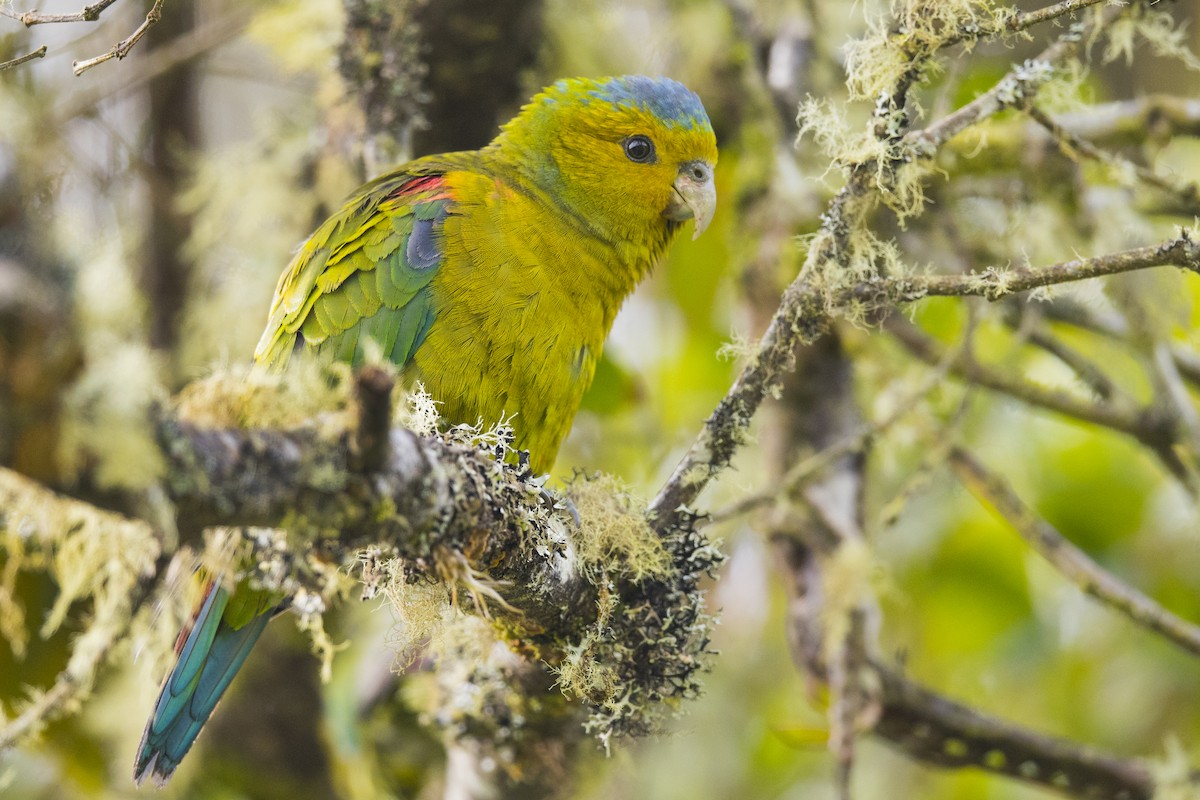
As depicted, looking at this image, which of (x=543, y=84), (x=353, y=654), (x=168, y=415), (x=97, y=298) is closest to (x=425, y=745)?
(x=353, y=654)

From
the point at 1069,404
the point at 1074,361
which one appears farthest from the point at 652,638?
the point at 1074,361

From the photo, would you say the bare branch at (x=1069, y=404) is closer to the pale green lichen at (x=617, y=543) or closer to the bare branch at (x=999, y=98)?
the bare branch at (x=999, y=98)

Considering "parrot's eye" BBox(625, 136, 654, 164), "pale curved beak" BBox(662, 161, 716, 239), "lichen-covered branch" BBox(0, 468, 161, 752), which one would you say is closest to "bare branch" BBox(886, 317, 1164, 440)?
"pale curved beak" BBox(662, 161, 716, 239)

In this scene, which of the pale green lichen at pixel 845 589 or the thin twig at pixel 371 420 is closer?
the thin twig at pixel 371 420

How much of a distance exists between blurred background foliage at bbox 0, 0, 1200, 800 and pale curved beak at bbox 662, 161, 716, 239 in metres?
0.40

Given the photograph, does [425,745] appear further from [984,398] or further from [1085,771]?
[984,398]

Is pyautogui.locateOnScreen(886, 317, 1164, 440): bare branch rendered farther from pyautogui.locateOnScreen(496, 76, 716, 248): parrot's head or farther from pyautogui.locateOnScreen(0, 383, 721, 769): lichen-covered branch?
pyautogui.locateOnScreen(0, 383, 721, 769): lichen-covered branch

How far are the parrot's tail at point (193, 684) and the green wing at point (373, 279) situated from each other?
656mm

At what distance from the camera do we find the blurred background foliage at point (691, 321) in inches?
131

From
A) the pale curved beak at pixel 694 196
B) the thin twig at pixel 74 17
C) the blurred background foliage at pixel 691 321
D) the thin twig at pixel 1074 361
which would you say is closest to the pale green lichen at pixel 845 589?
the blurred background foliage at pixel 691 321

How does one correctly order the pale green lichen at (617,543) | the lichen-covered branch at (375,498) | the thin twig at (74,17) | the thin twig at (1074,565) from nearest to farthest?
the lichen-covered branch at (375,498)
the thin twig at (74,17)
the pale green lichen at (617,543)
the thin twig at (1074,565)

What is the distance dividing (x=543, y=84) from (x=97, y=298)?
5.68ft

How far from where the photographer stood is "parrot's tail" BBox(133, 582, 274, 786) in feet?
8.00

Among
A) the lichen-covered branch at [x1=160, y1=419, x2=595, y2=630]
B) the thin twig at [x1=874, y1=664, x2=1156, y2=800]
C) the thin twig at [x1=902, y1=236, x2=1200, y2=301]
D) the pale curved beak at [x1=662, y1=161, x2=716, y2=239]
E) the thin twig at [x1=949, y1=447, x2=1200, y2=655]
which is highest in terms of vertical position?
the pale curved beak at [x1=662, y1=161, x2=716, y2=239]
